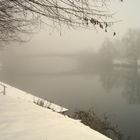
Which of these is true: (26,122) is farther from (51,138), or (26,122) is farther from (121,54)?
(121,54)

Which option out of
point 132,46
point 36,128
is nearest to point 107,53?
point 132,46

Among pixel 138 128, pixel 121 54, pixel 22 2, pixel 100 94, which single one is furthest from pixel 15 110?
pixel 121 54

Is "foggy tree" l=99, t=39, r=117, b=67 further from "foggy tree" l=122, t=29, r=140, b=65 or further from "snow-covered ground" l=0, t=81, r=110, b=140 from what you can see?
"snow-covered ground" l=0, t=81, r=110, b=140

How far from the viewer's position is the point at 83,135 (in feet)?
23.2

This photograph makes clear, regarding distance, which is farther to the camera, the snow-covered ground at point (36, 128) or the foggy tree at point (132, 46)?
the foggy tree at point (132, 46)

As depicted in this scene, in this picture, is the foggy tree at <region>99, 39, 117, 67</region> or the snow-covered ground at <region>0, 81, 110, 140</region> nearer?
the snow-covered ground at <region>0, 81, 110, 140</region>

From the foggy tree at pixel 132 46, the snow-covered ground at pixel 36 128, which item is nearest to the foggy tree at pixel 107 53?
the foggy tree at pixel 132 46

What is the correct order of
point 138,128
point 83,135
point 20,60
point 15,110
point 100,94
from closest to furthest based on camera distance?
1. point 83,135
2. point 15,110
3. point 138,128
4. point 100,94
5. point 20,60

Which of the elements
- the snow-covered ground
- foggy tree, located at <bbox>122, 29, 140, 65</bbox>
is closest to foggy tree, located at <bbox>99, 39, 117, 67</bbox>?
foggy tree, located at <bbox>122, 29, 140, 65</bbox>

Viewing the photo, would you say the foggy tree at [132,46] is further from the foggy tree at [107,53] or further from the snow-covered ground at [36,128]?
the snow-covered ground at [36,128]

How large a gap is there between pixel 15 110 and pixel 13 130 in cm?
245

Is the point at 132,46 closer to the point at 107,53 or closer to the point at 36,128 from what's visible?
the point at 107,53

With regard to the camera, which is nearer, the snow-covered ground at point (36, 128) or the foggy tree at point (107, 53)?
the snow-covered ground at point (36, 128)

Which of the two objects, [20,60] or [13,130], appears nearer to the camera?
[13,130]
